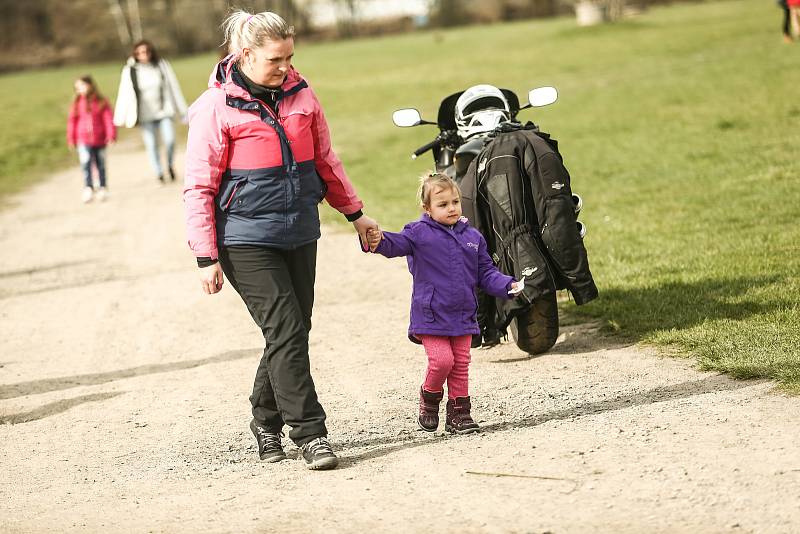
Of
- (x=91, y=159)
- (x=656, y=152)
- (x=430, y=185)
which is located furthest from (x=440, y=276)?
(x=91, y=159)

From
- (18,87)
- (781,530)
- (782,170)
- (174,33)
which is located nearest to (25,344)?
(781,530)

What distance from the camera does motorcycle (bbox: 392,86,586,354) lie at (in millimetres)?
7395

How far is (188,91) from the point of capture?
39406 millimetres

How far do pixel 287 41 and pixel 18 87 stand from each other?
48859 millimetres

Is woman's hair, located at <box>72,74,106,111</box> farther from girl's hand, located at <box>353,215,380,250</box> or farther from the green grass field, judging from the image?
girl's hand, located at <box>353,215,380,250</box>

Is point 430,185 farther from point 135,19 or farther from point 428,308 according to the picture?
point 135,19

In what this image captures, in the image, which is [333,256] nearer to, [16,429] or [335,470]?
[16,429]

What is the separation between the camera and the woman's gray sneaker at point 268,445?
19.0 ft

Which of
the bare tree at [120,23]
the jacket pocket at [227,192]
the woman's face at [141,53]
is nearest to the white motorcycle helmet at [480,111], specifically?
the jacket pocket at [227,192]

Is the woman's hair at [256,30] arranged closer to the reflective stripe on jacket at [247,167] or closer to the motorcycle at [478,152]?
the reflective stripe on jacket at [247,167]

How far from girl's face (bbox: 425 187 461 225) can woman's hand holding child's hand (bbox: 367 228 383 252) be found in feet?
1.04

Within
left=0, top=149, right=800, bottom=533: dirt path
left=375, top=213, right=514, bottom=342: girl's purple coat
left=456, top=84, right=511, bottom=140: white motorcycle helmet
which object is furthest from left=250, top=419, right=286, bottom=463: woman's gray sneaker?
left=456, top=84, right=511, bottom=140: white motorcycle helmet

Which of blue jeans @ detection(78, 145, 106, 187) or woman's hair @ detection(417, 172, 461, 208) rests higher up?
woman's hair @ detection(417, 172, 461, 208)

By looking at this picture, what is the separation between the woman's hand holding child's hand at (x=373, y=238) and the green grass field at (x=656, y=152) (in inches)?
83.6
